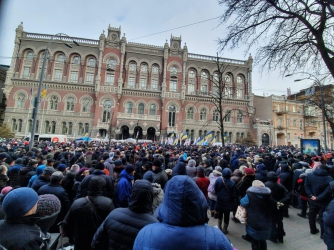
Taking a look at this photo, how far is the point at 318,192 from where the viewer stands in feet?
15.7

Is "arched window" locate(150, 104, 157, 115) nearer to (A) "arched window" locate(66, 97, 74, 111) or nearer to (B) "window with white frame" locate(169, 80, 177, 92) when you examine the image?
(B) "window with white frame" locate(169, 80, 177, 92)

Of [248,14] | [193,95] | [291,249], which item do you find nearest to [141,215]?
[291,249]

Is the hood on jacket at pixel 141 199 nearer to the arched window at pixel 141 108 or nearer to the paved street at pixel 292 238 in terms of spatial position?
the paved street at pixel 292 238

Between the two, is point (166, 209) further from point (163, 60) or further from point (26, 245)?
point (163, 60)

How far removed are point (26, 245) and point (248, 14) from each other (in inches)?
352

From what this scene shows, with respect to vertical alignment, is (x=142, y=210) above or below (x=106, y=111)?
below

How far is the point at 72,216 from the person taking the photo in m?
2.72

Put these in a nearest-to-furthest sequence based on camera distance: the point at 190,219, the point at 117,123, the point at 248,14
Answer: the point at 190,219
the point at 248,14
the point at 117,123

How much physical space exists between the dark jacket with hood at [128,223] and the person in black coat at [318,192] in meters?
4.81

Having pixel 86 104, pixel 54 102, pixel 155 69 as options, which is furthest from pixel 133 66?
pixel 54 102

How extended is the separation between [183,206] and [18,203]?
1.67m

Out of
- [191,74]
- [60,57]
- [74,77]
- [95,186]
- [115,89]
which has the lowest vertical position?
[95,186]

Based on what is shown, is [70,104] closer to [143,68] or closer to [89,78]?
[89,78]

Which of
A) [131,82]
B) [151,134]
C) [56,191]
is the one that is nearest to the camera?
[56,191]
